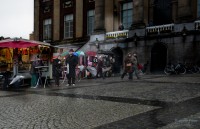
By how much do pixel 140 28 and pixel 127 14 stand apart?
447cm

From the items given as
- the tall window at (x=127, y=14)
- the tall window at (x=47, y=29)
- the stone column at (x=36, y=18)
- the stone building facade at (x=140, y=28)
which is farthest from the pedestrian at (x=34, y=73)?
the stone column at (x=36, y=18)

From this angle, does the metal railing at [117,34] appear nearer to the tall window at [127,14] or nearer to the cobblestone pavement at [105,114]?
the tall window at [127,14]

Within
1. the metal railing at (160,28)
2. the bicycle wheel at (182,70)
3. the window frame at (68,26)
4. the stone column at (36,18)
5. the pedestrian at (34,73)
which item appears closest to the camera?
the pedestrian at (34,73)

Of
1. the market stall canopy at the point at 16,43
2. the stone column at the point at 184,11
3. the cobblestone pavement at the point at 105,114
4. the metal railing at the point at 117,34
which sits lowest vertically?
the cobblestone pavement at the point at 105,114

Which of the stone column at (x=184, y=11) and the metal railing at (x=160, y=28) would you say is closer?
the stone column at (x=184, y=11)

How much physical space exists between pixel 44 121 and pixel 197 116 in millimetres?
3279

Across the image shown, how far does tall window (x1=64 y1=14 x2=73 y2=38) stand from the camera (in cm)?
3596

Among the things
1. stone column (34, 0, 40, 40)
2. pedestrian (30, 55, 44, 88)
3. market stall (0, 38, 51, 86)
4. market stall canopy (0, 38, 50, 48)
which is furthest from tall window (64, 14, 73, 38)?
pedestrian (30, 55, 44, 88)

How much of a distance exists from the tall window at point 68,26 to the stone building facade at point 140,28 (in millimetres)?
125

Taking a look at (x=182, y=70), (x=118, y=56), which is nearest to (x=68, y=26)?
(x=118, y=56)

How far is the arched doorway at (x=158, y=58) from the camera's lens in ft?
84.7

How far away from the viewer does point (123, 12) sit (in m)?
30.6

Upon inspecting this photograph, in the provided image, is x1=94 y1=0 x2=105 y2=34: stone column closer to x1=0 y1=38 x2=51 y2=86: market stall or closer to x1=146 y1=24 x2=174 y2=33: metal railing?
x1=146 y1=24 x2=174 y2=33: metal railing

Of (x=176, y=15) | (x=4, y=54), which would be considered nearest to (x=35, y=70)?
(x=4, y=54)
